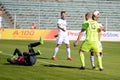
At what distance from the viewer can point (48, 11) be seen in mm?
48000

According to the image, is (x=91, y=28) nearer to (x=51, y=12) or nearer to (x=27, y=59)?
(x=27, y=59)

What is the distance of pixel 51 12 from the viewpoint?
47.9 meters

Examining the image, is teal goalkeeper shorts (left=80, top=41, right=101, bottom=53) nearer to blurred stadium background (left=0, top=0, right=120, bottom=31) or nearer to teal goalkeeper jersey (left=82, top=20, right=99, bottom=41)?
teal goalkeeper jersey (left=82, top=20, right=99, bottom=41)

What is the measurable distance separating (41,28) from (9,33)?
204 inches

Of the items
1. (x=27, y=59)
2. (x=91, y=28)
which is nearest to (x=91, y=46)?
(x=91, y=28)

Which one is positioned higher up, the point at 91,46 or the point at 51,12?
the point at 51,12

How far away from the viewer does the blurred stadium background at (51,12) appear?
151 ft

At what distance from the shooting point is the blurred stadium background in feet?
151

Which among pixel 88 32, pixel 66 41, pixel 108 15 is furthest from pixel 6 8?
pixel 88 32

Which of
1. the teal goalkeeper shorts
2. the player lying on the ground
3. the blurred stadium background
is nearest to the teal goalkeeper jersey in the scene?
the teal goalkeeper shorts

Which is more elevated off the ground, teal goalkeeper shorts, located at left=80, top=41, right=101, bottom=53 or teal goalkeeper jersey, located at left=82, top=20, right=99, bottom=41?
teal goalkeeper jersey, located at left=82, top=20, right=99, bottom=41

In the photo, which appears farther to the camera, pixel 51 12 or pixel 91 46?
pixel 51 12

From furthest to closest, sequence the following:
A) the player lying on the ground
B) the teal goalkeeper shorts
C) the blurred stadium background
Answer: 1. the blurred stadium background
2. the player lying on the ground
3. the teal goalkeeper shorts

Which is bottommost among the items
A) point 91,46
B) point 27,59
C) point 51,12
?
point 27,59
